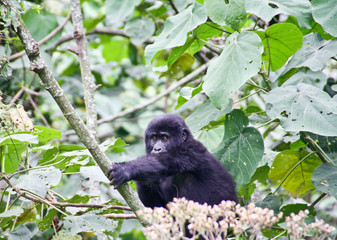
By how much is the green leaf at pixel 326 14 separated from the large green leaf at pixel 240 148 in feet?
2.87

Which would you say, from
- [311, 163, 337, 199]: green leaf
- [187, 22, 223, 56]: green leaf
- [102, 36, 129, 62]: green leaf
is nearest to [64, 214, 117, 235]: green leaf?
[311, 163, 337, 199]: green leaf

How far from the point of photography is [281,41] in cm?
338

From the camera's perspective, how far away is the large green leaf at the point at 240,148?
11.1 ft

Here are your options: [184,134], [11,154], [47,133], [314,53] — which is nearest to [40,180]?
[11,154]

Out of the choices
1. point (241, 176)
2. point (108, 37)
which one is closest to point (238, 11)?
point (241, 176)

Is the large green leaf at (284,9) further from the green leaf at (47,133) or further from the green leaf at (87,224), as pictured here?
the green leaf at (87,224)

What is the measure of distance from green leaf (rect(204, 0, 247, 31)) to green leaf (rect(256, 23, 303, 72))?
12.7 inches

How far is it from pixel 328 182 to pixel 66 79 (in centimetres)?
423

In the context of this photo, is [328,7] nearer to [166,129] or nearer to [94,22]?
[166,129]

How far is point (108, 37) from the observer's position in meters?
6.87

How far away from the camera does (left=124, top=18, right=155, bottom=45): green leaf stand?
5543 mm

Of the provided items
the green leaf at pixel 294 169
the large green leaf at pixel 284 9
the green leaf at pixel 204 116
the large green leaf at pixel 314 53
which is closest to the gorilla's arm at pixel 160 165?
the green leaf at pixel 204 116

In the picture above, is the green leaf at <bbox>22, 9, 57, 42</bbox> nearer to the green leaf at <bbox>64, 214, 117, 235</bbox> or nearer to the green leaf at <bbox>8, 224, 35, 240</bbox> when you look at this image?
the green leaf at <bbox>8, 224, 35, 240</bbox>

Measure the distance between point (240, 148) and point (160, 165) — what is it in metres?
0.69
